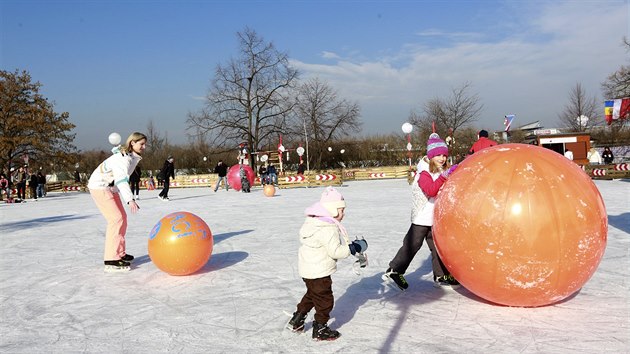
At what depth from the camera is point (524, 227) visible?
4266 millimetres

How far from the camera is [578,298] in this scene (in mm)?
5152

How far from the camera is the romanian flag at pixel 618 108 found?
28734 mm

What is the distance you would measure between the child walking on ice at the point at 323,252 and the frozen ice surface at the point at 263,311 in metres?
0.23

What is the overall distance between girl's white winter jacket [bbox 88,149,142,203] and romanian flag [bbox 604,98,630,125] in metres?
29.9

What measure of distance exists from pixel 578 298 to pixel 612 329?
0.93 metres

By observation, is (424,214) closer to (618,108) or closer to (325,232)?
(325,232)

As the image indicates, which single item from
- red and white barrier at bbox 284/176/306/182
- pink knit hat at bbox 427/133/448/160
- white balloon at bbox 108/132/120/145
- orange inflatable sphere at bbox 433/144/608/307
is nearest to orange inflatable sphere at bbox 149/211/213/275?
pink knit hat at bbox 427/133/448/160

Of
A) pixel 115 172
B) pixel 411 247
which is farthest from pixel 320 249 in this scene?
pixel 115 172

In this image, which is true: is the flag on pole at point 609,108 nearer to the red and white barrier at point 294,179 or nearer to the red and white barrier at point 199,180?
the red and white barrier at point 294,179

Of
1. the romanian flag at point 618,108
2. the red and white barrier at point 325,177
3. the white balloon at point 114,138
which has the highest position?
the romanian flag at point 618,108

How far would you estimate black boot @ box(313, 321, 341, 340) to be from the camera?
169 inches

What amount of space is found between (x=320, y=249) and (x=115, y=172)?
4105 mm

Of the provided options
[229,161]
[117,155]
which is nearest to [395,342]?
[117,155]

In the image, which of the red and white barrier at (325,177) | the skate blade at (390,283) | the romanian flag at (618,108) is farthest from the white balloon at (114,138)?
the romanian flag at (618,108)
